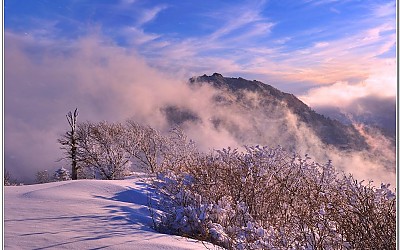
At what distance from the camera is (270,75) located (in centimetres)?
383

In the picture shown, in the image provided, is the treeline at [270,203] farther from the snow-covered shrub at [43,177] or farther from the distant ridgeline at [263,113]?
the snow-covered shrub at [43,177]

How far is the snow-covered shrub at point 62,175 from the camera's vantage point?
9873 mm

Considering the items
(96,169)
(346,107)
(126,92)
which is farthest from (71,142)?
(346,107)

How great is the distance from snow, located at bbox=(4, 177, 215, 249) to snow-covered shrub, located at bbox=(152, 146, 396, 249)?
0.32 meters

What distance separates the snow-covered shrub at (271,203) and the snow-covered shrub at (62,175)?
15.7ft

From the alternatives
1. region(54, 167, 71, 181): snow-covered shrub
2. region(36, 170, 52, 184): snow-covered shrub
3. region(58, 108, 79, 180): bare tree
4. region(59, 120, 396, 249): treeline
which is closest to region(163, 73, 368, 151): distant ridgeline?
region(59, 120, 396, 249): treeline

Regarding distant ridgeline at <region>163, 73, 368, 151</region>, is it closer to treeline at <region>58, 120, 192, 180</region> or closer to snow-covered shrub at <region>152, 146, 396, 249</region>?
snow-covered shrub at <region>152, 146, 396, 249</region>

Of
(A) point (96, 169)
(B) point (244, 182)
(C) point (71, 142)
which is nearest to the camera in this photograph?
(B) point (244, 182)

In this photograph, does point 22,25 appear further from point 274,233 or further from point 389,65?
point 389,65

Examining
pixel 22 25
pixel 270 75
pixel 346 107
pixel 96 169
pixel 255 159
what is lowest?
pixel 96 169

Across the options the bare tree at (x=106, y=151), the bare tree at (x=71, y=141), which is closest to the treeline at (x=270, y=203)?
the bare tree at (x=71, y=141)

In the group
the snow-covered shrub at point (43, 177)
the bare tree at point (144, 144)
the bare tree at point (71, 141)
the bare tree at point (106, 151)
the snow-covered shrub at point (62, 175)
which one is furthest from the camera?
the bare tree at point (106, 151)

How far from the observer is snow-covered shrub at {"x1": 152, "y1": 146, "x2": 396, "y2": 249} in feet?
9.92

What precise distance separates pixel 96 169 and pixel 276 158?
8.02 meters
